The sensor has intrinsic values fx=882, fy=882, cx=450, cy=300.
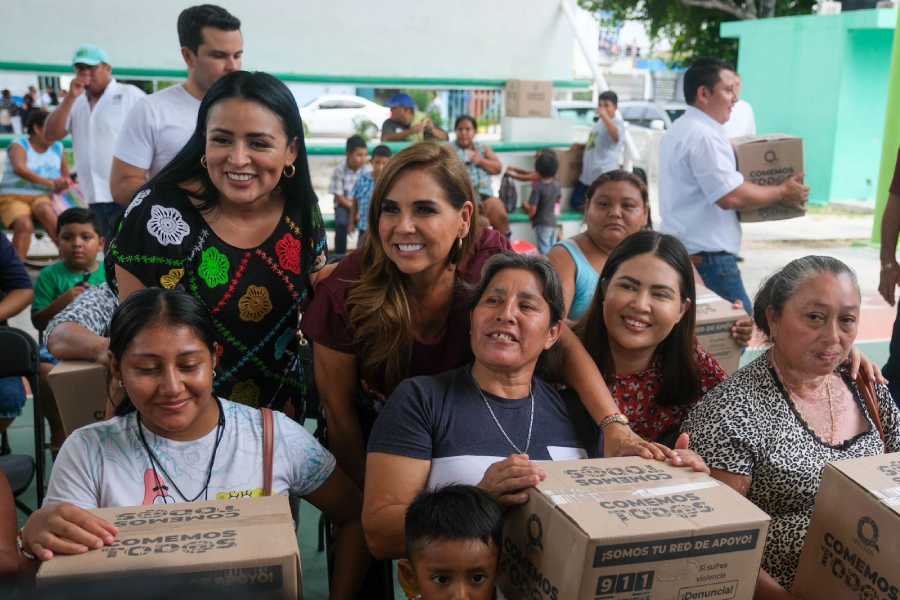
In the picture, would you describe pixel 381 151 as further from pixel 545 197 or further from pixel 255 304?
pixel 255 304

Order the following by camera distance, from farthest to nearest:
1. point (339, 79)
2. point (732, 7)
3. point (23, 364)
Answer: point (732, 7)
point (339, 79)
point (23, 364)

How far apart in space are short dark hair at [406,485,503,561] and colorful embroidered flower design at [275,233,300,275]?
2.86ft

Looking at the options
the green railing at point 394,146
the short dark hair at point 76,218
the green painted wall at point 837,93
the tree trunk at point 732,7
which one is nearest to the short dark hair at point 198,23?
the short dark hair at point 76,218

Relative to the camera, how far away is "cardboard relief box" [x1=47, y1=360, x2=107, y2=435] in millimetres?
2320

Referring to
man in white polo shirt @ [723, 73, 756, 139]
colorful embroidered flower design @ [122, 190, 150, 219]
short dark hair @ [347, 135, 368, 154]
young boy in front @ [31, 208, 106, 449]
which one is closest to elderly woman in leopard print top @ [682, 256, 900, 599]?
colorful embroidered flower design @ [122, 190, 150, 219]

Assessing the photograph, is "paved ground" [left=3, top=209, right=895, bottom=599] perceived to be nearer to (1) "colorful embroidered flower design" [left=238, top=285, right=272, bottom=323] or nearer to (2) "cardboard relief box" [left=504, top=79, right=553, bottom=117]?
(1) "colorful embroidered flower design" [left=238, top=285, right=272, bottom=323]

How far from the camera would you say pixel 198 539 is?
144 centimetres

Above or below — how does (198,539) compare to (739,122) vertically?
below

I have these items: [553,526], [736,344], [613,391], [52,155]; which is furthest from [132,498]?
[52,155]

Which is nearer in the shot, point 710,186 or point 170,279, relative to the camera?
point 170,279

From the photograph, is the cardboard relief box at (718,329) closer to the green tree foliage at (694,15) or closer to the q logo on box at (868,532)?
the q logo on box at (868,532)

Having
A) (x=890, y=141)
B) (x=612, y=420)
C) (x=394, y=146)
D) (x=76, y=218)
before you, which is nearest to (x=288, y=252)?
(x=612, y=420)

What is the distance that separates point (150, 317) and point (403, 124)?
7.23 meters

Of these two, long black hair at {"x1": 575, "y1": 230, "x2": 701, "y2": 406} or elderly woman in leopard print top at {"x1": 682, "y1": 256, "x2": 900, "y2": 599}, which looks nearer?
elderly woman in leopard print top at {"x1": 682, "y1": 256, "x2": 900, "y2": 599}
